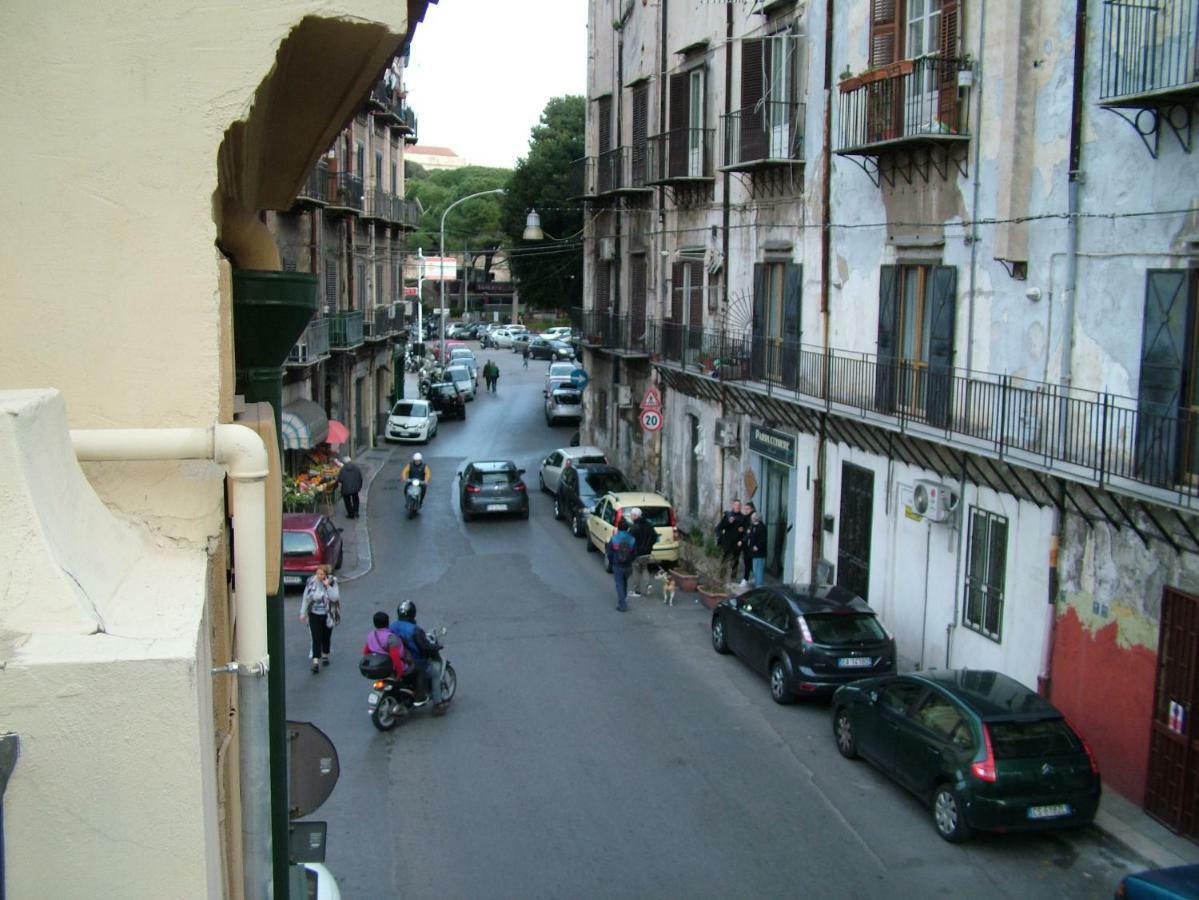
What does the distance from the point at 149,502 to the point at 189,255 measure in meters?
0.76

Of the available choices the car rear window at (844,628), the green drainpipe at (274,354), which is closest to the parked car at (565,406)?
the car rear window at (844,628)

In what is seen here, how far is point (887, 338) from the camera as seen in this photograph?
62.2 feet

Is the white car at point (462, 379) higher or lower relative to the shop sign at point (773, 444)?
lower

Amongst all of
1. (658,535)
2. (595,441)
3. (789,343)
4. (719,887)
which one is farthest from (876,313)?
(595,441)

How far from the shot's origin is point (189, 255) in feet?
12.1

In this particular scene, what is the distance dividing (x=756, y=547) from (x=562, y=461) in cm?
1188

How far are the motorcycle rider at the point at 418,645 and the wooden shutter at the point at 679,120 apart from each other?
50.5 feet

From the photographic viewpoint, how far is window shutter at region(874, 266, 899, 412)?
60.1 ft

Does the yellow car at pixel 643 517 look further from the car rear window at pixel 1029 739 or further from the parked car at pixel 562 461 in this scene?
the car rear window at pixel 1029 739

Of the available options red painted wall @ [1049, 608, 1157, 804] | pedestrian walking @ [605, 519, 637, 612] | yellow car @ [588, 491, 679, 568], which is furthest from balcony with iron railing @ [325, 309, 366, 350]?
red painted wall @ [1049, 608, 1157, 804]

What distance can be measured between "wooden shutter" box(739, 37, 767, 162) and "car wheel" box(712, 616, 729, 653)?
9.14 metres

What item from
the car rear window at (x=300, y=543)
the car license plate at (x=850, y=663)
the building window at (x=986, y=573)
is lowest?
the car license plate at (x=850, y=663)

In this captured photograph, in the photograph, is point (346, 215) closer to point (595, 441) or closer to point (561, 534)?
point (595, 441)

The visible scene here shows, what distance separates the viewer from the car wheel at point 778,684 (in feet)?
54.1
